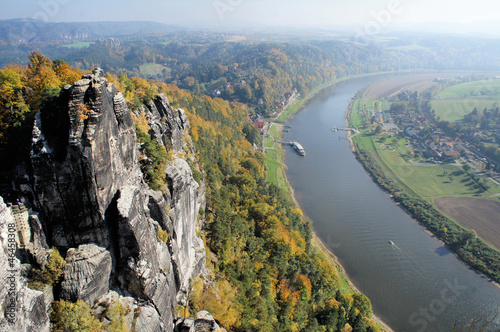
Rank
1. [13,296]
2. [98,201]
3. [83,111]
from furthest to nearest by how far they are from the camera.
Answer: [98,201]
[83,111]
[13,296]

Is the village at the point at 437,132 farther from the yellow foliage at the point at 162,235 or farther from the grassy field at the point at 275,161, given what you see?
the yellow foliage at the point at 162,235

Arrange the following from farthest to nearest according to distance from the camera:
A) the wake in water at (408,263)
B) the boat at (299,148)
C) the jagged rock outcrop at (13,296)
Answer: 1. the boat at (299,148)
2. the wake in water at (408,263)
3. the jagged rock outcrop at (13,296)

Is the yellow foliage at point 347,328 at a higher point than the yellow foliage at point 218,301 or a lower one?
lower

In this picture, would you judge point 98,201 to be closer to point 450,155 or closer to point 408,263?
point 408,263

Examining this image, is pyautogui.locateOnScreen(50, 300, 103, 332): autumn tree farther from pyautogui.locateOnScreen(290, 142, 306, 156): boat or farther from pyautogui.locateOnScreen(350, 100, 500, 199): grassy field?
pyautogui.locateOnScreen(290, 142, 306, 156): boat

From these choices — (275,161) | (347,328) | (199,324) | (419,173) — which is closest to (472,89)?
(419,173)

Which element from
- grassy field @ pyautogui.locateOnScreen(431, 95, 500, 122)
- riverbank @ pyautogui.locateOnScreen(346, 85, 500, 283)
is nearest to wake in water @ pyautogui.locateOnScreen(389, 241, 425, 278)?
riverbank @ pyautogui.locateOnScreen(346, 85, 500, 283)

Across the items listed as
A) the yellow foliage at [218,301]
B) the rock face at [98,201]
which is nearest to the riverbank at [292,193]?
the yellow foliage at [218,301]
